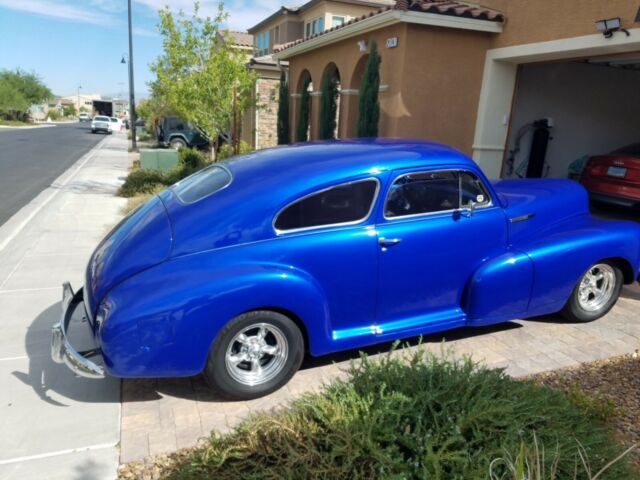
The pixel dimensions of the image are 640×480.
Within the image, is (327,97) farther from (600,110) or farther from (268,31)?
(268,31)

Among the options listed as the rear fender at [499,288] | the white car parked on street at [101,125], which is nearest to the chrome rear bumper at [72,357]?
the rear fender at [499,288]

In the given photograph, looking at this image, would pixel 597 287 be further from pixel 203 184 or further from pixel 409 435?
pixel 203 184

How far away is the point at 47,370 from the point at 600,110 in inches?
464

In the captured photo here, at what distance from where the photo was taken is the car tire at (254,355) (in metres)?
3.23

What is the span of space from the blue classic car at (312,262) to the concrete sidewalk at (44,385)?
351mm

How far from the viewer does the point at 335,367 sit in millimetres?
3871

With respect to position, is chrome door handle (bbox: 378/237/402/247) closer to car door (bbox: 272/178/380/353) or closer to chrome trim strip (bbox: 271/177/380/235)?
car door (bbox: 272/178/380/353)

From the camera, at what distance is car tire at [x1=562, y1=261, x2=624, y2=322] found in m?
4.52

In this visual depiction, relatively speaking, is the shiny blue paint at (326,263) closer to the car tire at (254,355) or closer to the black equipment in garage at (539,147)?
the car tire at (254,355)

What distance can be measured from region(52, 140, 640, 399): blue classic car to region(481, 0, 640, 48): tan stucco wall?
164 inches

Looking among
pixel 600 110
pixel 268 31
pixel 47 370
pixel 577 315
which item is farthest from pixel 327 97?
pixel 268 31

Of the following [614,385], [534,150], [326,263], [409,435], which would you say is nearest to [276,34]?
[534,150]

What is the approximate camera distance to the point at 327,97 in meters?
12.6

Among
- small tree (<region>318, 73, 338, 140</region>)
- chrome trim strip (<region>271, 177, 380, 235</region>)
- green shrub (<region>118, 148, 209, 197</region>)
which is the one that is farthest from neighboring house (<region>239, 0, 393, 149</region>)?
chrome trim strip (<region>271, 177, 380, 235</region>)
